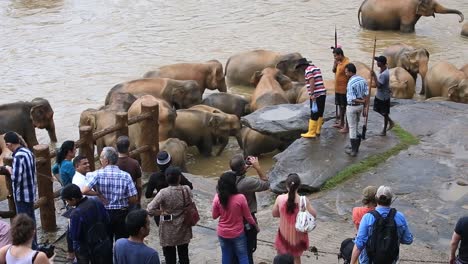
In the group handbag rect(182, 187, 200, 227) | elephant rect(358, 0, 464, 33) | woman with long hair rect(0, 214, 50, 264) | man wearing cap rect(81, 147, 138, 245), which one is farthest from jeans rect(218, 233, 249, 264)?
elephant rect(358, 0, 464, 33)

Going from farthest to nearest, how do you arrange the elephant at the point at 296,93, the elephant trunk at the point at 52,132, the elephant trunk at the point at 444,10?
the elephant trunk at the point at 444,10 < the elephant at the point at 296,93 < the elephant trunk at the point at 52,132

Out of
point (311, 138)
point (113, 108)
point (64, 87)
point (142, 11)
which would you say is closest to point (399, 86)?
point (311, 138)

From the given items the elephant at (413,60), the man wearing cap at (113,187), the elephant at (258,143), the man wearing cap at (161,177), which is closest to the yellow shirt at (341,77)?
the elephant at (258,143)

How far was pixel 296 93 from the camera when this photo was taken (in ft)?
54.9

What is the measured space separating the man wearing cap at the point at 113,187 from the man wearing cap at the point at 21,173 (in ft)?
2.06

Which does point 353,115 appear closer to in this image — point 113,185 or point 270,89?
point 113,185

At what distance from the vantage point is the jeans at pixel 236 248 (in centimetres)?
779

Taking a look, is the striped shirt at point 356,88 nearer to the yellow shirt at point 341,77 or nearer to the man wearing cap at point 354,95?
the man wearing cap at point 354,95

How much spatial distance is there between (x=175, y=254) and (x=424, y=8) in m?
19.3

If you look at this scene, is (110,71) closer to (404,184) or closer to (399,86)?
(399,86)

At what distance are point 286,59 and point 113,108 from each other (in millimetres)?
5274

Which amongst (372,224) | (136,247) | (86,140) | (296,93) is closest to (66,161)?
(86,140)

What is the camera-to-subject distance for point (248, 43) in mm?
24734

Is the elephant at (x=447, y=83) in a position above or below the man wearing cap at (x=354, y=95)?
below
